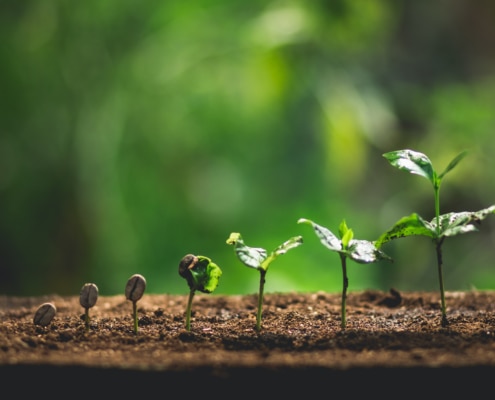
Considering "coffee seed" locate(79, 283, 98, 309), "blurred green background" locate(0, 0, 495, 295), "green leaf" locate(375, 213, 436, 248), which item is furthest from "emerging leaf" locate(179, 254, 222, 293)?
"blurred green background" locate(0, 0, 495, 295)

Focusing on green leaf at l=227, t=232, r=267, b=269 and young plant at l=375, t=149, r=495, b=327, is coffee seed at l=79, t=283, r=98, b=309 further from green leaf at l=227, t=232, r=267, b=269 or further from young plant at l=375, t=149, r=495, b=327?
young plant at l=375, t=149, r=495, b=327

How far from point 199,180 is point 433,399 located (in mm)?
2721

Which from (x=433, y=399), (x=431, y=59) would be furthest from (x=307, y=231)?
(x=433, y=399)

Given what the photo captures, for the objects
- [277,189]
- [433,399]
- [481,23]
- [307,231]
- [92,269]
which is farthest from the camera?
[481,23]

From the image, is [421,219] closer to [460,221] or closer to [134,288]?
[460,221]

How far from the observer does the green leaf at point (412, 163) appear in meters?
0.96

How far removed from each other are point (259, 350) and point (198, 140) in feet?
9.05

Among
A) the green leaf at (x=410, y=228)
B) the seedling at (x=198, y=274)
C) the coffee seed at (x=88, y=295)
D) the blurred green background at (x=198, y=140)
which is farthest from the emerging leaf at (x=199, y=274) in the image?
the blurred green background at (x=198, y=140)

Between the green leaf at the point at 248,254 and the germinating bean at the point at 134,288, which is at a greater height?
the green leaf at the point at 248,254

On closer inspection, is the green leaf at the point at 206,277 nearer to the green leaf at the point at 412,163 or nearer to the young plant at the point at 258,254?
the young plant at the point at 258,254

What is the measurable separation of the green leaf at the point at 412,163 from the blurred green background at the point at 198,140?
1.74 metres

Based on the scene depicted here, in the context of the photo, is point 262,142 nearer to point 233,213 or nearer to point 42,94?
point 233,213

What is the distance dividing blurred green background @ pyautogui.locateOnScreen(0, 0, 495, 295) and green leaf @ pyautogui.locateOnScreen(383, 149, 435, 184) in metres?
1.74

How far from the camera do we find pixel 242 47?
2.90 metres
